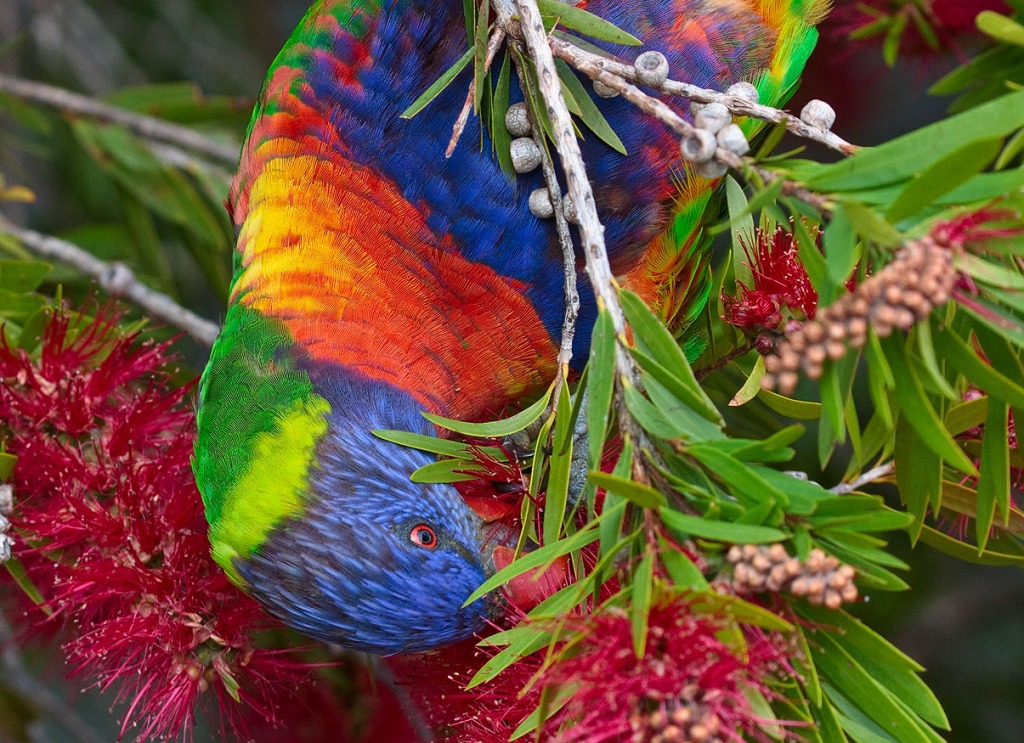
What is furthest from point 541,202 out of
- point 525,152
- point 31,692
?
point 31,692

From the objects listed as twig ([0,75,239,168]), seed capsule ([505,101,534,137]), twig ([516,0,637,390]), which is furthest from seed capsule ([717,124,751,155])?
twig ([0,75,239,168])

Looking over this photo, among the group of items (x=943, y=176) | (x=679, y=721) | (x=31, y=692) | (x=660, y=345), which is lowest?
(x=31, y=692)

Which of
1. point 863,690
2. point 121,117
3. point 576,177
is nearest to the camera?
point 863,690

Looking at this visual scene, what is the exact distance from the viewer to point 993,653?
2.84m

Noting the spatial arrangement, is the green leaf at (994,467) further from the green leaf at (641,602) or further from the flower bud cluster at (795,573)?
the green leaf at (641,602)

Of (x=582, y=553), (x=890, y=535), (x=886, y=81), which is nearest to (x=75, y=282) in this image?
(x=582, y=553)

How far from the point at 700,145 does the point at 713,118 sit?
0.04 metres

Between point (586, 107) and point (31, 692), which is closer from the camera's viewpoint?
point (586, 107)

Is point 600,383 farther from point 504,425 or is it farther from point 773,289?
point 773,289

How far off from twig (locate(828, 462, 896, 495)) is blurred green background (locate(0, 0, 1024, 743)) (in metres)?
1.03

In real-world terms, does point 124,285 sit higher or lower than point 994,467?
higher

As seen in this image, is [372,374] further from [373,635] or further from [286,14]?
[286,14]

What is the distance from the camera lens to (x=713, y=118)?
0.78 metres

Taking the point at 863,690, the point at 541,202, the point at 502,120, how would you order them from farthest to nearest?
the point at 541,202 < the point at 502,120 < the point at 863,690
